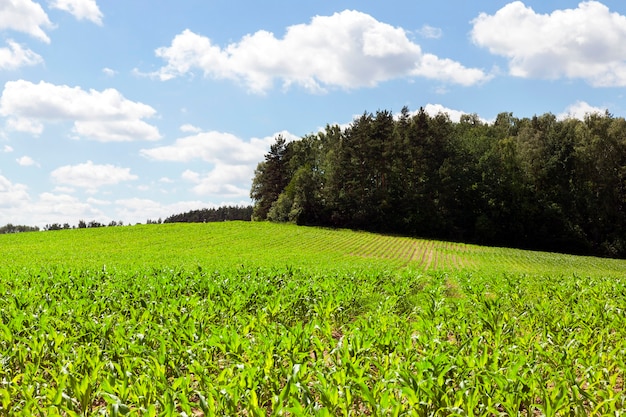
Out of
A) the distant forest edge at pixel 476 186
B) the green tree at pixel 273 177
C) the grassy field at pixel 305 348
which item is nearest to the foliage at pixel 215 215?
the green tree at pixel 273 177

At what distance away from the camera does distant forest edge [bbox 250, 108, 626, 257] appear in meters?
61.0

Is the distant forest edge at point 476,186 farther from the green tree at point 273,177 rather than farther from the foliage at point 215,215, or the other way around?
the foliage at point 215,215

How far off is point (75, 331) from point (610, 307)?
10093 mm

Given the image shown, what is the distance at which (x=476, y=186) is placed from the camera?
206 feet

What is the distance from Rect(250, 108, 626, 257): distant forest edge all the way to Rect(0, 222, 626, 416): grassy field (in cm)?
4644

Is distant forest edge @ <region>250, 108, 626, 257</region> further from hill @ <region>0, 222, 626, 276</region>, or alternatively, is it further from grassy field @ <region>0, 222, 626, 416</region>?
grassy field @ <region>0, 222, 626, 416</region>

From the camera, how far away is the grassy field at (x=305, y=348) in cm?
466

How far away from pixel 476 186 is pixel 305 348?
201 feet

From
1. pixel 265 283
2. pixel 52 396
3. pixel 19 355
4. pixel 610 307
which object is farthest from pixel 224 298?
pixel 610 307

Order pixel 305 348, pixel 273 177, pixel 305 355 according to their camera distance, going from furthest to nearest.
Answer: pixel 273 177, pixel 305 348, pixel 305 355

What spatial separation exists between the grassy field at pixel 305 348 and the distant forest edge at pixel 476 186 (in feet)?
152

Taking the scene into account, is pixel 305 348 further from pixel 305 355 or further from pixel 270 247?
pixel 270 247

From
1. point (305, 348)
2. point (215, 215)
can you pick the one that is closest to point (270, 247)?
point (305, 348)

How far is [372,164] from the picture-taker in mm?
64312
